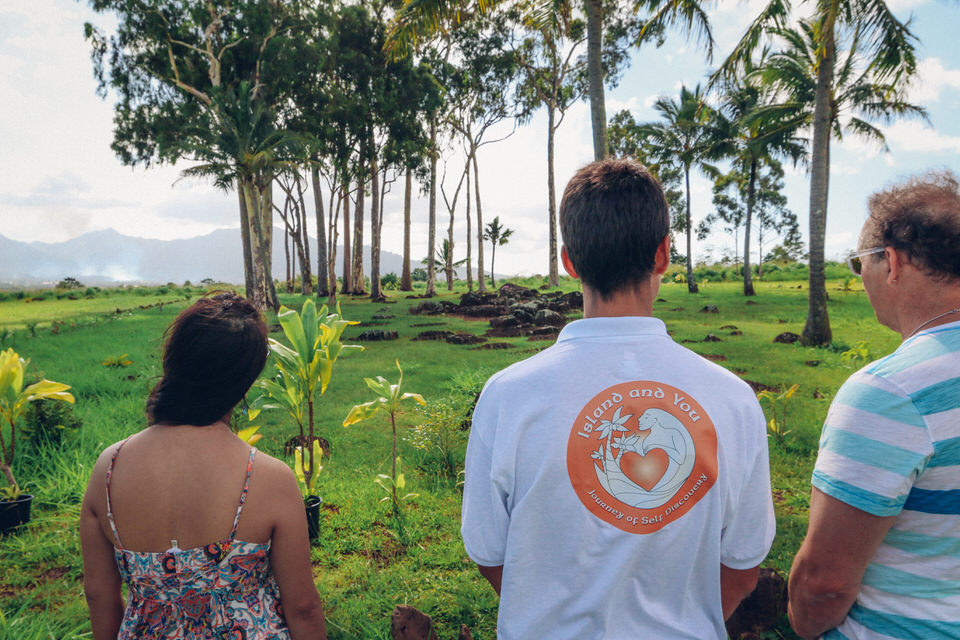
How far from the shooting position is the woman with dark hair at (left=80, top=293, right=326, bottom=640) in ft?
4.97

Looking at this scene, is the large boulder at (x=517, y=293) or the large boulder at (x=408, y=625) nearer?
the large boulder at (x=408, y=625)

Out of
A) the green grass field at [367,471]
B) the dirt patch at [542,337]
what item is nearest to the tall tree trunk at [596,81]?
the green grass field at [367,471]

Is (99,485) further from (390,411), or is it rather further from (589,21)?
(589,21)

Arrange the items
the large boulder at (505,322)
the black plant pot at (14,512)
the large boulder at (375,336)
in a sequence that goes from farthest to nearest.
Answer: the large boulder at (505,322), the large boulder at (375,336), the black plant pot at (14,512)

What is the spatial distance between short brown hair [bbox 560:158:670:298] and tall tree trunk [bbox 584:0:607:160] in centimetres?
698

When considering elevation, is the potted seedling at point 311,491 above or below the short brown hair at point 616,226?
below

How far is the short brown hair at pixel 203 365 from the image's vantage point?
1.57 m

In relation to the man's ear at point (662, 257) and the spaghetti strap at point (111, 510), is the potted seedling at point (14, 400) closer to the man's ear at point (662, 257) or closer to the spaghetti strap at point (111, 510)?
the spaghetti strap at point (111, 510)

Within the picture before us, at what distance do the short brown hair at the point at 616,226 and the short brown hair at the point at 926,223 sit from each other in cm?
63

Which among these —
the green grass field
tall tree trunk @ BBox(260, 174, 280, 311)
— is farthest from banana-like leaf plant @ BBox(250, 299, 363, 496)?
tall tree trunk @ BBox(260, 174, 280, 311)

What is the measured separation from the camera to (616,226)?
1.32 m

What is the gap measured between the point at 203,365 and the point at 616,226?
123cm

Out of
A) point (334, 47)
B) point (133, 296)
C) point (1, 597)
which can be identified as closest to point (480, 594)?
point (1, 597)

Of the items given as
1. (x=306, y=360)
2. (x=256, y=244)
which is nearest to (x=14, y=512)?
(x=306, y=360)
